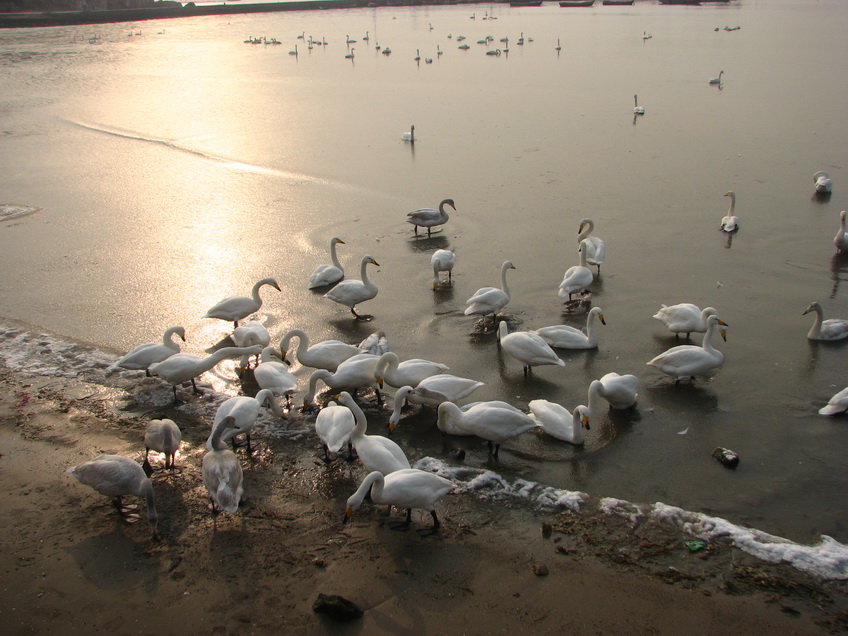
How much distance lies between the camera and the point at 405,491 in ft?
18.2

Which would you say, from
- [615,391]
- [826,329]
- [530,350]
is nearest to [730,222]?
[826,329]

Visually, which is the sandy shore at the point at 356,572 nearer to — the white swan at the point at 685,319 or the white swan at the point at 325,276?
the white swan at the point at 685,319

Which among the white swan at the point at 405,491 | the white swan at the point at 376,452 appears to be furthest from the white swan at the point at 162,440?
the white swan at the point at 405,491

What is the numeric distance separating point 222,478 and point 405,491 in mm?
1557

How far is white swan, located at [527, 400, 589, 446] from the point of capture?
6.88m

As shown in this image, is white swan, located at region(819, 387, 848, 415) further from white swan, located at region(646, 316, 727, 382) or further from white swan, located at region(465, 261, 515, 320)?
white swan, located at region(465, 261, 515, 320)

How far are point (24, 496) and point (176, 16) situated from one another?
271 ft

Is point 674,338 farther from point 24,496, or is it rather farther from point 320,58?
point 320,58

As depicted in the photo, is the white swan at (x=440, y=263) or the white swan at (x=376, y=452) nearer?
the white swan at (x=376, y=452)

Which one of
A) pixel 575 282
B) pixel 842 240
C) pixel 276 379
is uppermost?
pixel 842 240

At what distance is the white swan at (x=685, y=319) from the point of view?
28.9ft

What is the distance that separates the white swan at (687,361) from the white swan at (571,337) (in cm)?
94

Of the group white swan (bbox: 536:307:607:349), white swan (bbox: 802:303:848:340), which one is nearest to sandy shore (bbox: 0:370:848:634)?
white swan (bbox: 536:307:607:349)

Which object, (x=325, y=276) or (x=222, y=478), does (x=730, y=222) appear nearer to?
(x=325, y=276)
